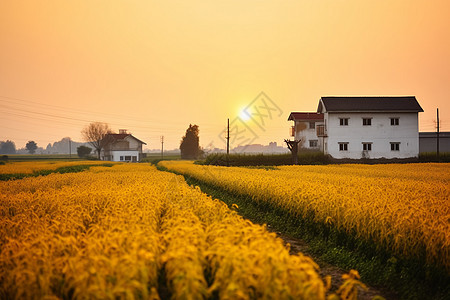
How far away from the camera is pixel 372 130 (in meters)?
49.6

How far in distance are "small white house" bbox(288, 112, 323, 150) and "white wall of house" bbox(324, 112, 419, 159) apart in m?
6.69

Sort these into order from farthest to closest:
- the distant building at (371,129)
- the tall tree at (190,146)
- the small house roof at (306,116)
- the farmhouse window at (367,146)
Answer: the tall tree at (190,146)
the small house roof at (306,116)
the farmhouse window at (367,146)
the distant building at (371,129)

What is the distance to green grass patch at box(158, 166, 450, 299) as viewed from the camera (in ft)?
18.6

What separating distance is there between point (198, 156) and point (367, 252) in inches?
3620

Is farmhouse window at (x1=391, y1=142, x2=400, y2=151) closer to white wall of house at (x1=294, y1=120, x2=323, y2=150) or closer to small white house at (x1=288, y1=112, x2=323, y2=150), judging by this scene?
small white house at (x1=288, y1=112, x2=323, y2=150)

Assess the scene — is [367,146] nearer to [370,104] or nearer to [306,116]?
[370,104]

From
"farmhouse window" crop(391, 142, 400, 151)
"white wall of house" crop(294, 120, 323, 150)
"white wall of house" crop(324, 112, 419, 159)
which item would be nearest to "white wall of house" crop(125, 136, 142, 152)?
"white wall of house" crop(294, 120, 323, 150)

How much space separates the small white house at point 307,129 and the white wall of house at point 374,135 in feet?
21.9

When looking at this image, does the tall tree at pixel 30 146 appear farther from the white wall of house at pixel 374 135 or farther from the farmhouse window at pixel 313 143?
the white wall of house at pixel 374 135

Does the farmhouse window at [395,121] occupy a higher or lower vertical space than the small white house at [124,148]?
higher

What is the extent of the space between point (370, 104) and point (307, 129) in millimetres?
10979

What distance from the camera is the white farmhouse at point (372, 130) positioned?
48719mm

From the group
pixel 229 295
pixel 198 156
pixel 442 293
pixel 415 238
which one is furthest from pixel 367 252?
pixel 198 156

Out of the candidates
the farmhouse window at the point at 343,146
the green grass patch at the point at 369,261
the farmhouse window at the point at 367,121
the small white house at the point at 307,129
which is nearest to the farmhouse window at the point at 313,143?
the small white house at the point at 307,129
